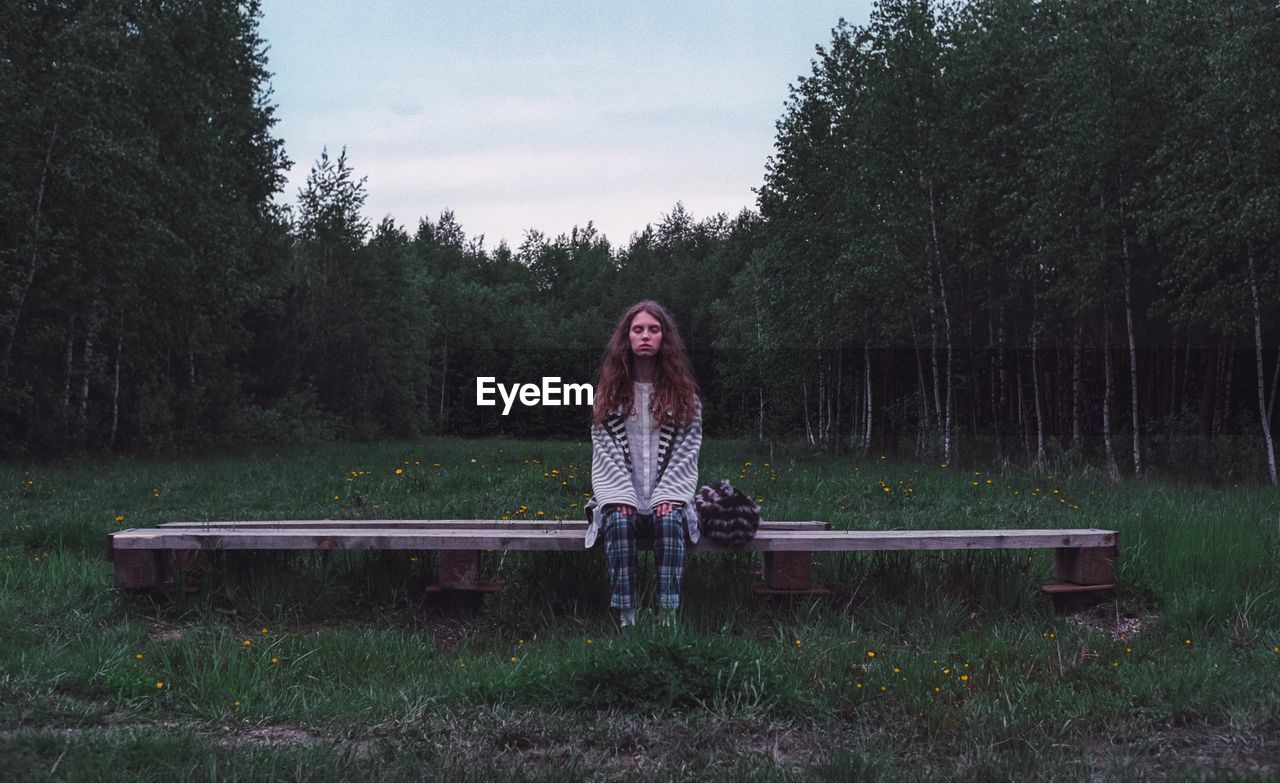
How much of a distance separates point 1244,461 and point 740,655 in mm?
18599

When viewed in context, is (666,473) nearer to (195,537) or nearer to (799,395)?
(195,537)

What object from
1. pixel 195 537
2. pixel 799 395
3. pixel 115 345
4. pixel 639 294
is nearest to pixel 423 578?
pixel 195 537

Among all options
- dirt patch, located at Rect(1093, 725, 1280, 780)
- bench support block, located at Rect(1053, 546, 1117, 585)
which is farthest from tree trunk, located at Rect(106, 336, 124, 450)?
dirt patch, located at Rect(1093, 725, 1280, 780)

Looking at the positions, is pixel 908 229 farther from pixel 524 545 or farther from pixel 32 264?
pixel 524 545

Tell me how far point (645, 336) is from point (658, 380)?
11.2 inches

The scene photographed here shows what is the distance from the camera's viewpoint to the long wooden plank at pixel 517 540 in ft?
17.9

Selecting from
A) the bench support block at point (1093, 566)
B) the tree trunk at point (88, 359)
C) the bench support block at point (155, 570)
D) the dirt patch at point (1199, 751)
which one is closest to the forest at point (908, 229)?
the tree trunk at point (88, 359)

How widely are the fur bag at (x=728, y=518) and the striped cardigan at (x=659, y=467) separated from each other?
0.12m

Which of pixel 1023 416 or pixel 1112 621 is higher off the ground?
pixel 1023 416

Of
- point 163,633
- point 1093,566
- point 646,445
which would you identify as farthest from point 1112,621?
point 163,633

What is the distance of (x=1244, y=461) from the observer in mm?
18844

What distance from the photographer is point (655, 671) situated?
3844 millimetres

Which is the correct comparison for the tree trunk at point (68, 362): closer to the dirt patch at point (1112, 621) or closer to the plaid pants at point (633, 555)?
the plaid pants at point (633, 555)

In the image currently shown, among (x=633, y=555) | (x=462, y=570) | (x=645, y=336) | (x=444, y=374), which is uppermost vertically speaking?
(x=444, y=374)
